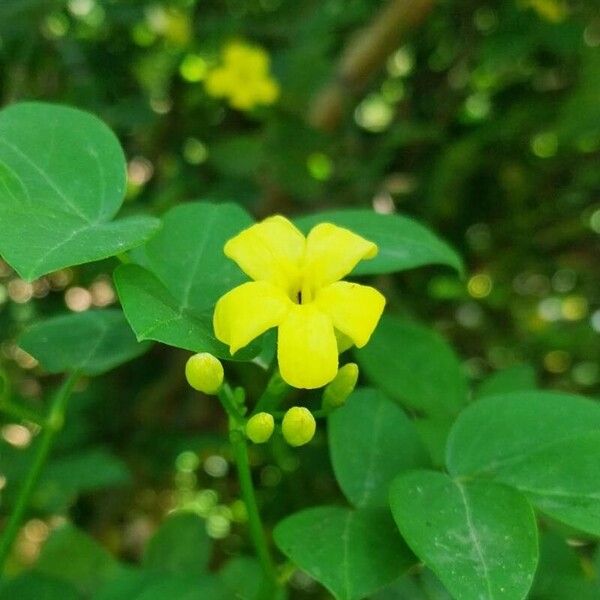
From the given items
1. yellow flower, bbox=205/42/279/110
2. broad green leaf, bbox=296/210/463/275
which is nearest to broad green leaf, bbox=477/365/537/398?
broad green leaf, bbox=296/210/463/275

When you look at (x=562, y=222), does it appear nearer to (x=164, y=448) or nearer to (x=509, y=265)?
(x=509, y=265)

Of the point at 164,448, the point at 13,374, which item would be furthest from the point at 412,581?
the point at 13,374

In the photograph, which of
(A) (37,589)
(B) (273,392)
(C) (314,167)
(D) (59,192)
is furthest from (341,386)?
(C) (314,167)

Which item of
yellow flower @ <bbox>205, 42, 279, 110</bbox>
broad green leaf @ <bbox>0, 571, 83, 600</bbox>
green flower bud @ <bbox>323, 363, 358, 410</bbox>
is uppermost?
green flower bud @ <bbox>323, 363, 358, 410</bbox>

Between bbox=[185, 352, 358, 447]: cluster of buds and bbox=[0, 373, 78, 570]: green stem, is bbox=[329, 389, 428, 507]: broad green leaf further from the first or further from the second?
bbox=[0, 373, 78, 570]: green stem

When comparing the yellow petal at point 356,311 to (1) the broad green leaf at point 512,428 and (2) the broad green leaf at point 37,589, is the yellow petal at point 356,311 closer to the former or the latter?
(1) the broad green leaf at point 512,428

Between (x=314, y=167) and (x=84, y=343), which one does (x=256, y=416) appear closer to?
(x=84, y=343)
